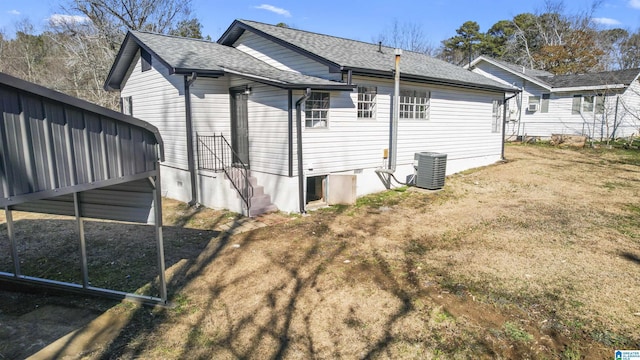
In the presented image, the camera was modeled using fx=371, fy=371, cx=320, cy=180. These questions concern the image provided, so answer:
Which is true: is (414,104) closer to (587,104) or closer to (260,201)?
(260,201)

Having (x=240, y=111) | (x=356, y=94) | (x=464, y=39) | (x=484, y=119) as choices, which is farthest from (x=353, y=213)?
(x=464, y=39)

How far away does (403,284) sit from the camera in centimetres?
526

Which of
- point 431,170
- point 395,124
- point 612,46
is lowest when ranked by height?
point 431,170

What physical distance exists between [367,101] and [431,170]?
280 cm

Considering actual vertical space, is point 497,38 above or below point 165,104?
above

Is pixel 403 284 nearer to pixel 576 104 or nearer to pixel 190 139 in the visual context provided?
pixel 190 139

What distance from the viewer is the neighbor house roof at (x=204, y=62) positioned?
896 centimetres

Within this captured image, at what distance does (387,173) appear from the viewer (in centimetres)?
1086

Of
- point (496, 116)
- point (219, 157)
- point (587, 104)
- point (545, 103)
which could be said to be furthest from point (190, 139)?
point (587, 104)

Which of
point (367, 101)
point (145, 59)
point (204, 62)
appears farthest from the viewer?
point (145, 59)

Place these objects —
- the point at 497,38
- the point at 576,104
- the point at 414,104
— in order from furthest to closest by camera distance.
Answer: the point at 497,38 → the point at 576,104 → the point at 414,104

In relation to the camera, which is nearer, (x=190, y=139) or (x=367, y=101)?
(x=190, y=139)

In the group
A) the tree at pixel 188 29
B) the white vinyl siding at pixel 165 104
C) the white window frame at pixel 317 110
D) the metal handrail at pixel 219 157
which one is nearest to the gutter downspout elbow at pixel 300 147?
the white window frame at pixel 317 110

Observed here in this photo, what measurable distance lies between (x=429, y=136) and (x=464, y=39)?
40.2 m
